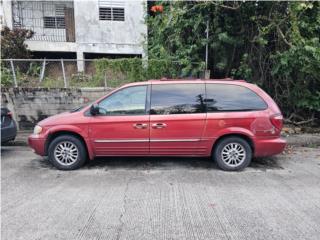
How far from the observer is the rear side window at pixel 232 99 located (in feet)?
19.1

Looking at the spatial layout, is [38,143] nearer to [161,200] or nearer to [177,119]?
[177,119]

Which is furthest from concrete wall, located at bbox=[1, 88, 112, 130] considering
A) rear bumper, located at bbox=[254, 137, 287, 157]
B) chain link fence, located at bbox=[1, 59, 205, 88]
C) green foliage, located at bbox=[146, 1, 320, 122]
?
rear bumper, located at bbox=[254, 137, 287, 157]

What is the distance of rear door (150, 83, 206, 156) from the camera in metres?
5.79

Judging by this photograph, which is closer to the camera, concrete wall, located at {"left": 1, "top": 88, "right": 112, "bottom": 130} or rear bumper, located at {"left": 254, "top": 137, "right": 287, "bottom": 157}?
rear bumper, located at {"left": 254, "top": 137, "right": 287, "bottom": 157}

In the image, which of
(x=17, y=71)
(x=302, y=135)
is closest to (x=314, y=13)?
(x=302, y=135)

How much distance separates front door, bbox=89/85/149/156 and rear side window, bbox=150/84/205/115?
23 centimetres

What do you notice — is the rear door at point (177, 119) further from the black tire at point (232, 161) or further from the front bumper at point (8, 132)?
the front bumper at point (8, 132)

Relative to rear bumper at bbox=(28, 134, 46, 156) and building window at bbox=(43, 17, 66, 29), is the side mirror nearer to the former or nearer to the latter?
rear bumper at bbox=(28, 134, 46, 156)

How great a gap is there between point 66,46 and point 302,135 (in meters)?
11.7

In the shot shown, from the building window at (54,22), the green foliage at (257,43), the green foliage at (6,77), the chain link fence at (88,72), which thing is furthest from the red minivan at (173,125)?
the building window at (54,22)

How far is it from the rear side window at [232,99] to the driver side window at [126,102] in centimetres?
124

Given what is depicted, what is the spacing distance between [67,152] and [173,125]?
2090 millimetres

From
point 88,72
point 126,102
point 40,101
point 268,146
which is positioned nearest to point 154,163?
point 126,102

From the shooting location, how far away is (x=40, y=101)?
9.08 metres
